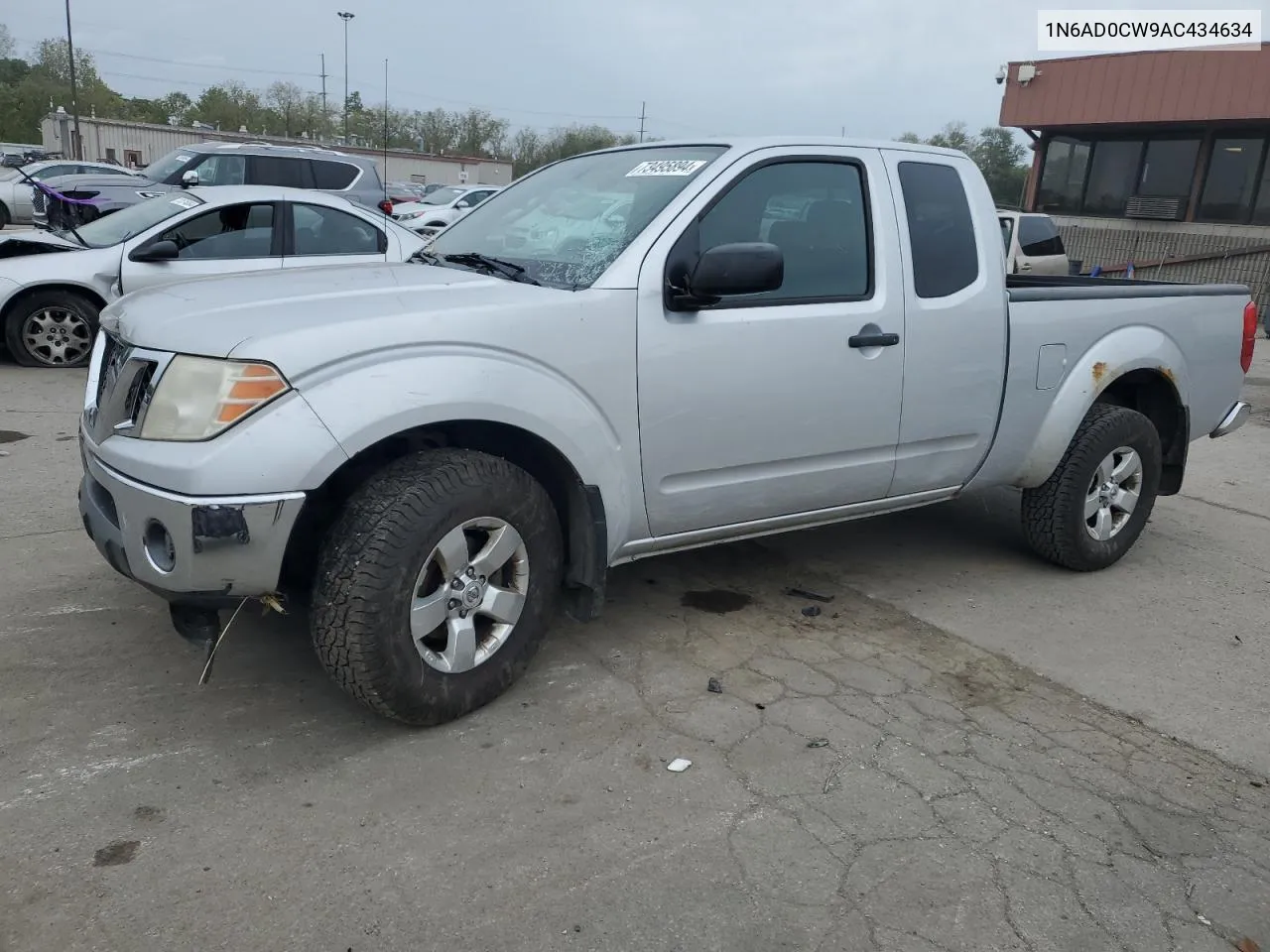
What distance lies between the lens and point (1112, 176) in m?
20.7

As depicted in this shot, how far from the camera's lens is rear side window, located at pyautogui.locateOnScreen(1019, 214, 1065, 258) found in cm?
1391

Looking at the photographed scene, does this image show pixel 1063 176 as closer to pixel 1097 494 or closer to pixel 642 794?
pixel 1097 494

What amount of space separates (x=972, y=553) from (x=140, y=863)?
13.1 ft

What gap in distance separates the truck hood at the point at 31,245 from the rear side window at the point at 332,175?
12.9ft

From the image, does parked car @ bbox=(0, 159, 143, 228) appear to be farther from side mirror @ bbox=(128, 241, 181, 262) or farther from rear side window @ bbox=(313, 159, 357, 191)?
side mirror @ bbox=(128, 241, 181, 262)

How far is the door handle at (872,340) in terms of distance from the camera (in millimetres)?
3727

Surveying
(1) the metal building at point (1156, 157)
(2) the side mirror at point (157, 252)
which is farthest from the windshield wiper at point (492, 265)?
(1) the metal building at point (1156, 157)

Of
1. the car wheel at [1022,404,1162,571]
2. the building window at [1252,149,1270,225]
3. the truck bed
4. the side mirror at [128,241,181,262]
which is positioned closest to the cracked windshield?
the truck bed

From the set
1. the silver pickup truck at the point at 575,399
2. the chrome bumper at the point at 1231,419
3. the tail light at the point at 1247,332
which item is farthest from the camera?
the chrome bumper at the point at 1231,419

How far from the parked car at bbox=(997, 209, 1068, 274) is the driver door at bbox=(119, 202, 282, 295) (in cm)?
968

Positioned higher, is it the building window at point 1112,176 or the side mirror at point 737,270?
the building window at point 1112,176

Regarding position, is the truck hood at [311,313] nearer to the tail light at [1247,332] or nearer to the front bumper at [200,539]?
the front bumper at [200,539]

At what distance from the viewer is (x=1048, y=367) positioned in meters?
4.39

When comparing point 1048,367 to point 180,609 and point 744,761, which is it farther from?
point 180,609
